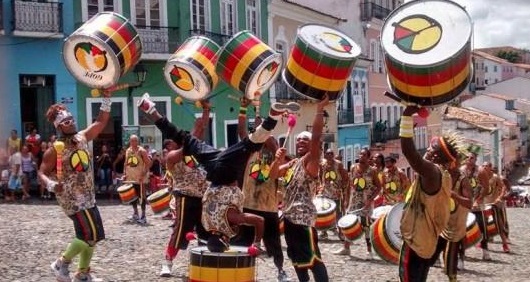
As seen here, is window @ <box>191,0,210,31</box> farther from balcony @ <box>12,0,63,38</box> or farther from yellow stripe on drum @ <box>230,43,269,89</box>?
yellow stripe on drum @ <box>230,43,269,89</box>

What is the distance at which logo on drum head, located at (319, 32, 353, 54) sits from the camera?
7.09 m

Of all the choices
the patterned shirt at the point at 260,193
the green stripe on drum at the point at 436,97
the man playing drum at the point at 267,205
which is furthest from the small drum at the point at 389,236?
the green stripe on drum at the point at 436,97

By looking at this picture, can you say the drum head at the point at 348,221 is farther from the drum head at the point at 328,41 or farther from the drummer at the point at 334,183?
the drum head at the point at 328,41

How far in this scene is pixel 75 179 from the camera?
7707 millimetres

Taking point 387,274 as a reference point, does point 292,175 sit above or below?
above

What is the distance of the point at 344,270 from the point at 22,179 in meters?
10.3

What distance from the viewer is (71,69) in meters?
8.49

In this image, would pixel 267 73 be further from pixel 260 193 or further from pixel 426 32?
pixel 426 32

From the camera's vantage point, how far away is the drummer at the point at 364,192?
11891 mm

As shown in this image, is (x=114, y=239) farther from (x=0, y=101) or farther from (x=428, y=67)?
(x=0, y=101)

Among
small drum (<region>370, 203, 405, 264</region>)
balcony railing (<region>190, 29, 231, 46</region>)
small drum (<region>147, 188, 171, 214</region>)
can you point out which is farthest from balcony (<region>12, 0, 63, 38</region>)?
small drum (<region>370, 203, 405, 264</region>)

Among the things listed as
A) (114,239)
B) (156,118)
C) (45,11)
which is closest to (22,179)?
(45,11)

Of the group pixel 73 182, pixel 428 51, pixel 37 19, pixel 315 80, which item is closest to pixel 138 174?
pixel 73 182

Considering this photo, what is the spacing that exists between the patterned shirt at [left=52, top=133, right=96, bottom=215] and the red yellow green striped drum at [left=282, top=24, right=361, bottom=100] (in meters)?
2.13
